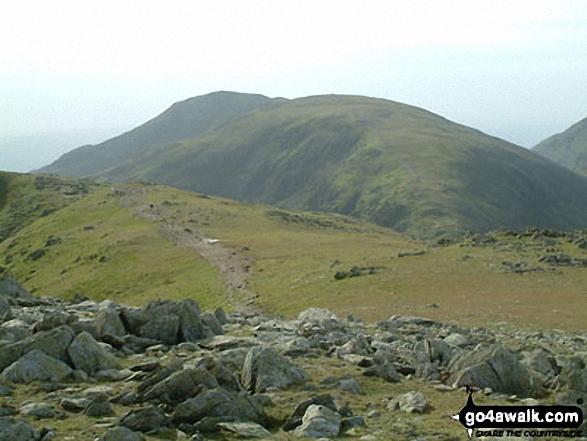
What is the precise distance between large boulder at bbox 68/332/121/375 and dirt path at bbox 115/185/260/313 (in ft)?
96.8

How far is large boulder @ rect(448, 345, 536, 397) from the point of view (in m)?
17.5

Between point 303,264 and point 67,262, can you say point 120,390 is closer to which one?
point 303,264

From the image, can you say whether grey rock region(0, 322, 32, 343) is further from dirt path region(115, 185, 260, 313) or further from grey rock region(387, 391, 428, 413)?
dirt path region(115, 185, 260, 313)

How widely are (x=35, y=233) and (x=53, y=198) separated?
3888 centimetres

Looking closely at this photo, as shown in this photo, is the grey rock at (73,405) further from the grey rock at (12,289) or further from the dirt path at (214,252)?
the dirt path at (214,252)

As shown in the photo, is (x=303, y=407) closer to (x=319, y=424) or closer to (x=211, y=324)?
(x=319, y=424)

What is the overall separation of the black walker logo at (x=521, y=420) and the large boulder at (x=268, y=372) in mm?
4848

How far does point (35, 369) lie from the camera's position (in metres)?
17.7

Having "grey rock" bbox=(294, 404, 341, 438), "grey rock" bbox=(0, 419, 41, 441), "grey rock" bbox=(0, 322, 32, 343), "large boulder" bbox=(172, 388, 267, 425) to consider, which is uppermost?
"grey rock" bbox=(0, 322, 32, 343)

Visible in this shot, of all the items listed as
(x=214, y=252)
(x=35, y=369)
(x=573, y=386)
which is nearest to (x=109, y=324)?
(x=35, y=369)

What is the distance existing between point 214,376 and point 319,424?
11.6ft

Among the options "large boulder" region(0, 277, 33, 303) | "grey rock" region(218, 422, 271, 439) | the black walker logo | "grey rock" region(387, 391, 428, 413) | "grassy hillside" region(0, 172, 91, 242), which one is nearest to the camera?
the black walker logo

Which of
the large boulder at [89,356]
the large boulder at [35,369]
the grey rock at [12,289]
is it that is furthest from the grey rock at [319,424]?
the grey rock at [12,289]

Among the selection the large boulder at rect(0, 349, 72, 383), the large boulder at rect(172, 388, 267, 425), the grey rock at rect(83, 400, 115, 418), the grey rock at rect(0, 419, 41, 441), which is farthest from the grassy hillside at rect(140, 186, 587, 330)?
the grey rock at rect(0, 419, 41, 441)
